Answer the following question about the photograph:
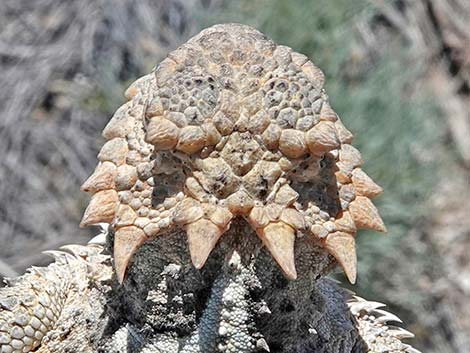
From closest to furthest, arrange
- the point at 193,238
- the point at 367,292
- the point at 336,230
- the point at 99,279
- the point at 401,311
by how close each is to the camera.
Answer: the point at 193,238
the point at 336,230
the point at 99,279
the point at 367,292
the point at 401,311

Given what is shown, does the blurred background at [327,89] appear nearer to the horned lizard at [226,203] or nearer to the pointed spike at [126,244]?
the horned lizard at [226,203]

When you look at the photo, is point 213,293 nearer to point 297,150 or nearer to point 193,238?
point 193,238

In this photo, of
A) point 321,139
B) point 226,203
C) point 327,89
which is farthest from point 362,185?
point 327,89

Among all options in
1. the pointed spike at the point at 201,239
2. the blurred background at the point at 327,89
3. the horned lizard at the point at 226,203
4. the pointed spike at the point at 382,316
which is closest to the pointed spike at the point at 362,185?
the horned lizard at the point at 226,203

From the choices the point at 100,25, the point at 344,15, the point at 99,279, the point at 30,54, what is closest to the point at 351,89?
the point at 344,15

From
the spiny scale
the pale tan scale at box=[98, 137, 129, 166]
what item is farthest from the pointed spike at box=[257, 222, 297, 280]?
the pale tan scale at box=[98, 137, 129, 166]

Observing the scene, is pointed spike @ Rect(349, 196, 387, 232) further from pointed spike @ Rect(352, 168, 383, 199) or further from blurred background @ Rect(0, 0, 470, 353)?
blurred background @ Rect(0, 0, 470, 353)
